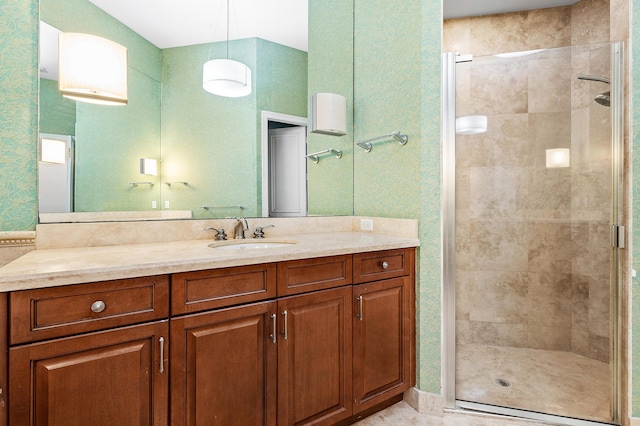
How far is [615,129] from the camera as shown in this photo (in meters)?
1.74

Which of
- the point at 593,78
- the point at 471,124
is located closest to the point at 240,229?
the point at 471,124

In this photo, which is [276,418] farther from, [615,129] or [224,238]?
[615,129]

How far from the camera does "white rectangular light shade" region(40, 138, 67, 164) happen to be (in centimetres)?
142

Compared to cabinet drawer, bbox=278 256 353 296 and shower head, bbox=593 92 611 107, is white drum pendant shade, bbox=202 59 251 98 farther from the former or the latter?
shower head, bbox=593 92 611 107

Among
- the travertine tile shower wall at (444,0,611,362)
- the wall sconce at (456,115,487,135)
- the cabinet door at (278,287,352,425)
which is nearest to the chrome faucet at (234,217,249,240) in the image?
the cabinet door at (278,287,352,425)

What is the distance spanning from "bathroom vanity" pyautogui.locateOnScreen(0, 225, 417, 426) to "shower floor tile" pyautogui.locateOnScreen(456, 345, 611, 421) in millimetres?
476

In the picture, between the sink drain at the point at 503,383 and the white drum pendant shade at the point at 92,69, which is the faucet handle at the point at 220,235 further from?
the sink drain at the point at 503,383

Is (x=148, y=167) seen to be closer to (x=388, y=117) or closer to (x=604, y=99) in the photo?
(x=388, y=117)

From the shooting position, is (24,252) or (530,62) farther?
(530,62)

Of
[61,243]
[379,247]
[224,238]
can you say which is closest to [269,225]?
[224,238]

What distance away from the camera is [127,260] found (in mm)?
1133

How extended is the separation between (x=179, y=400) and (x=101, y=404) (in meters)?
0.23

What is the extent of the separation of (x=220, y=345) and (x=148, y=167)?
0.98 m

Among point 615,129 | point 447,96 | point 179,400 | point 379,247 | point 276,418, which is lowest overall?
point 276,418
